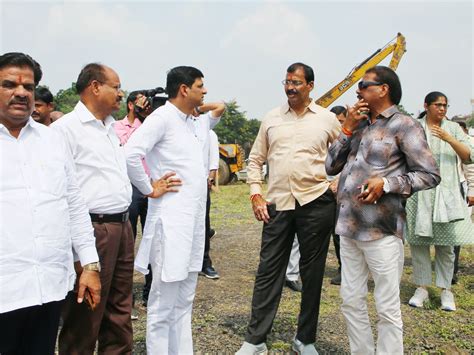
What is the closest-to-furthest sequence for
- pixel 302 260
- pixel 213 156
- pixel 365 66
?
pixel 302 260 < pixel 213 156 < pixel 365 66

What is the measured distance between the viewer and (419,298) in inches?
186

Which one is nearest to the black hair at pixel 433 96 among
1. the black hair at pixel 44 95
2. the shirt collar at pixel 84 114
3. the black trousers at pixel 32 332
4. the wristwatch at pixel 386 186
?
the wristwatch at pixel 386 186

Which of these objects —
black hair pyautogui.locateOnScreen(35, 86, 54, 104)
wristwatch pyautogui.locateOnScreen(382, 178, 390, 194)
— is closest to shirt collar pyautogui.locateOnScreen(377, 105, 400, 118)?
wristwatch pyautogui.locateOnScreen(382, 178, 390, 194)

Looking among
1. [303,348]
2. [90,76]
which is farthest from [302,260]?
[90,76]

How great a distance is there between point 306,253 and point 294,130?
93cm

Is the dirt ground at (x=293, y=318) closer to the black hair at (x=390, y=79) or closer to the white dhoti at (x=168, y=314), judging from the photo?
the white dhoti at (x=168, y=314)

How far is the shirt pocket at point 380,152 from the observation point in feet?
9.95

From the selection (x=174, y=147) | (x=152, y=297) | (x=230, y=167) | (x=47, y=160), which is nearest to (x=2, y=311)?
(x=47, y=160)

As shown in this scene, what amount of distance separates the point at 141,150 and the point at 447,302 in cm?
330

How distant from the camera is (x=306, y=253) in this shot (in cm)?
367

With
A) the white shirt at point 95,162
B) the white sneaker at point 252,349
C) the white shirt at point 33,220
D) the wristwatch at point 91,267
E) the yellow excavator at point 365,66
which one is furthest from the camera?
the yellow excavator at point 365,66

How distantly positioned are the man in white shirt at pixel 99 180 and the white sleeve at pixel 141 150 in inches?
6.0

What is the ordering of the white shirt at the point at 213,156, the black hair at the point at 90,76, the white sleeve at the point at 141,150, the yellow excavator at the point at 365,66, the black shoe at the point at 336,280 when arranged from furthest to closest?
the yellow excavator at the point at 365,66 → the white shirt at the point at 213,156 → the black shoe at the point at 336,280 → the white sleeve at the point at 141,150 → the black hair at the point at 90,76

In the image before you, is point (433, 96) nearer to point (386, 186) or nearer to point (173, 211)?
point (386, 186)
